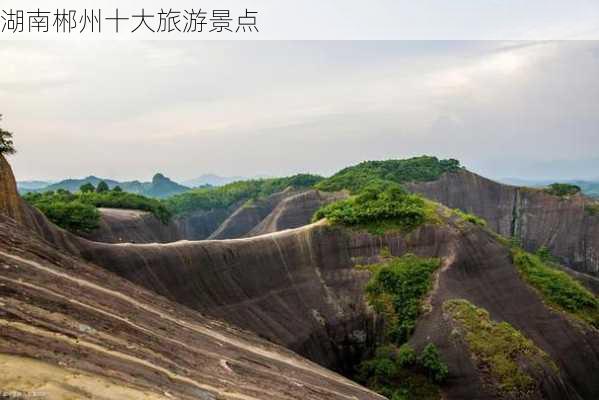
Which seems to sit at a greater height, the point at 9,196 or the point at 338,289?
the point at 9,196

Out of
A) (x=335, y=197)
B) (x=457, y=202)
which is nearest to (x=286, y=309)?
(x=335, y=197)

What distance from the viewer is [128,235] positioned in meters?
43.9

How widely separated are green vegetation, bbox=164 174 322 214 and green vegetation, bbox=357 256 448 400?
59023 millimetres

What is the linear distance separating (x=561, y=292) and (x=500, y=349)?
28.9 ft

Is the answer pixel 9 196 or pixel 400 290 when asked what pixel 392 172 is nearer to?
pixel 400 290

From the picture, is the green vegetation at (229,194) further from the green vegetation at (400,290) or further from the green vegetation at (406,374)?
the green vegetation at (406,374)

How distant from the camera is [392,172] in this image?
7562cm

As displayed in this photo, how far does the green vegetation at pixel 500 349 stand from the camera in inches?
997

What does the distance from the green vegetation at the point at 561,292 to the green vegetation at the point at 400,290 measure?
22.2 feet

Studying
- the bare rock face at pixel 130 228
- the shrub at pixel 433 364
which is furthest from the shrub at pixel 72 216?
the shrub at pixel 433 364

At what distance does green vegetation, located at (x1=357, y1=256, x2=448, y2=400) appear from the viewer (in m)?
26.3

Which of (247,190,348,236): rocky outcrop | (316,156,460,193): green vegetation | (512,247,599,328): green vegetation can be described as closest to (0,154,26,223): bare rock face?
(512,247,599,328): green vegetation

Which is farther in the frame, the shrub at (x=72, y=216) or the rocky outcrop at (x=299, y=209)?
the rocky outcrop at (x=299, y=209)

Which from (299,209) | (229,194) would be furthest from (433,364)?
(229,194)
